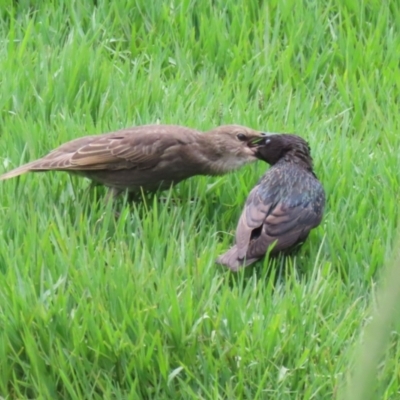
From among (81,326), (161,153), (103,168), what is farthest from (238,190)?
(81,326)

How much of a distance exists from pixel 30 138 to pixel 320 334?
6.88ft

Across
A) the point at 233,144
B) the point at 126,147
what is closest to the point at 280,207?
the point at 233,144

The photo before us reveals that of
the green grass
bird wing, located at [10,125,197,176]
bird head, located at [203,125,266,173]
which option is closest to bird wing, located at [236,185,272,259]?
the green grass

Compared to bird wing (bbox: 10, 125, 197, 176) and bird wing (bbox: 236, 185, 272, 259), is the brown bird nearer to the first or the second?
bird wing (bbox: 10, 125, 197, 176)

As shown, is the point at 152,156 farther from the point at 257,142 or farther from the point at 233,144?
the point at 257,142

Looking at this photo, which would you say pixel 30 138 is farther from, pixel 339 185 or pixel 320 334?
pixel 320 334

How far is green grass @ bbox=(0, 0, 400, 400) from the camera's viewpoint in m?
2.76

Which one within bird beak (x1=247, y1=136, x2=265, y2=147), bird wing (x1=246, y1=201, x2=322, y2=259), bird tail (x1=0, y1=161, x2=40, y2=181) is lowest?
bird wing (x1=246, y1=201, x2=322, y2=259)

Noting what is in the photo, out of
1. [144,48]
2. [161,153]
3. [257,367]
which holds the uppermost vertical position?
[144,48]

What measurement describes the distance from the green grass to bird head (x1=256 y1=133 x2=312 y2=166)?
0.57 feet

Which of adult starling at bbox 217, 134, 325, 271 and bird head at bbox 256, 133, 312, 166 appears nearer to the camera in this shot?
adult starling at bbox 217, 134, 325, 271

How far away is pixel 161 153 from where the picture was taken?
169 inches

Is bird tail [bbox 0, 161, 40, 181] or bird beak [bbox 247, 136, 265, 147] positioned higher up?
bird beak [bbox 247, 136, 265, 147]

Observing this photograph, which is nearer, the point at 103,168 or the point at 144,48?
the point at 103,168
